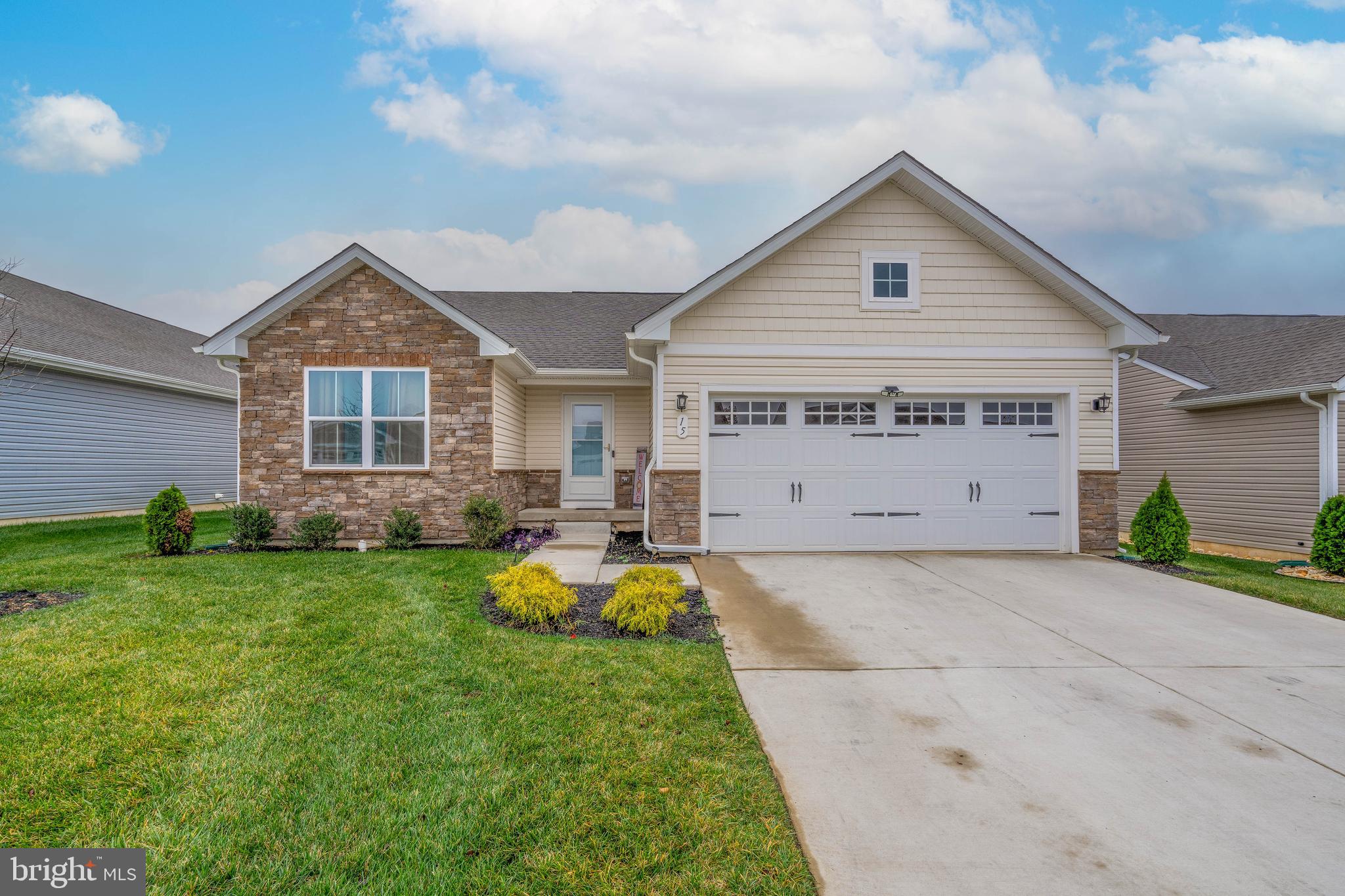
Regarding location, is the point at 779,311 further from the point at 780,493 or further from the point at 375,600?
the point at 375,600

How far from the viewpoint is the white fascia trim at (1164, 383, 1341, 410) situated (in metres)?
10.1

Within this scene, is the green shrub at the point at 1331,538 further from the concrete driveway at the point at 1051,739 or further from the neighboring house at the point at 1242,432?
the concrete driveway at the point at 1051,739

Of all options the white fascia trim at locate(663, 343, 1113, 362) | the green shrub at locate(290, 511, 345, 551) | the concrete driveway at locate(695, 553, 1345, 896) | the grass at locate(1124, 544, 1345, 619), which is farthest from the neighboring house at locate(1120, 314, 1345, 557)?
the green shrub at locate(290, 511, 345, 551)

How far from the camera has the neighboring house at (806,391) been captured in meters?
8.97

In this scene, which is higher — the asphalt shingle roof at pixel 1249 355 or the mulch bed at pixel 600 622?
the asphalt shingle roof at pixel 1249 355

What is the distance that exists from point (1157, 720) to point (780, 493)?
19.1 ft

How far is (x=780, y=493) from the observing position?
9.15 meters

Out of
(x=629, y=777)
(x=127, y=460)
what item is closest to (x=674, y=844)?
Answer: (x=629, y=777)

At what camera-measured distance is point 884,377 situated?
359 inches

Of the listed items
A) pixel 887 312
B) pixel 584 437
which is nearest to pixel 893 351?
pixel 887 312

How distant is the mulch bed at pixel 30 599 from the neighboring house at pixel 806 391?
3576 mm

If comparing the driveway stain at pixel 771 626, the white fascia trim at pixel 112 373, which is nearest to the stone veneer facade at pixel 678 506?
the driveway stain at pixel 771 626

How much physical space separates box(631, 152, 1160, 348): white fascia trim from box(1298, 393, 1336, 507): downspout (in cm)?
434

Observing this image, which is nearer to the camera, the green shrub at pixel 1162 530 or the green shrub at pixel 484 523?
the green shrub at pixel 1162 530
